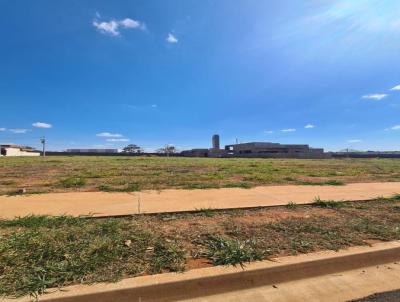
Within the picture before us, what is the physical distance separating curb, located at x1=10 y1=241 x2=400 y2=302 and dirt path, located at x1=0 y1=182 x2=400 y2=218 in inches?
103

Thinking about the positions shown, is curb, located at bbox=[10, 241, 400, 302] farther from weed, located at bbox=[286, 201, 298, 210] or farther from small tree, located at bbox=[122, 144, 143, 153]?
small tree, located at bbox=[122, 144, 143, 153]

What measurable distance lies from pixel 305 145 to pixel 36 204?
99.9 metres

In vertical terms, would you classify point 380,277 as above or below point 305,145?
below

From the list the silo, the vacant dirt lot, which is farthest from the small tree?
the vacant dirt lot

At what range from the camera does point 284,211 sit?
19.2 ft

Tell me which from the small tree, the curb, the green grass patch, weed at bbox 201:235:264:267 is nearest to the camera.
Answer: the curb

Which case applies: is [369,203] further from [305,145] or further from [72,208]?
[305,145]

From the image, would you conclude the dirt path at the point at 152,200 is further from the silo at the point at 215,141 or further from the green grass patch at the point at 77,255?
the silo at the point at 215,141

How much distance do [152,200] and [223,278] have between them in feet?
12.8

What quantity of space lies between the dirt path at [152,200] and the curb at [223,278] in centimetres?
262

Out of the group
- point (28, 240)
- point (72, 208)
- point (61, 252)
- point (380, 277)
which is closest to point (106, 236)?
point (61, 252)

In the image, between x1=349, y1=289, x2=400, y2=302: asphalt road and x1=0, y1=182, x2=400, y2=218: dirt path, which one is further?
x1=0, y1=182, x2=400, y2=218: dirt path

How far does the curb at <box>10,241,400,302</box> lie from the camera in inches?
104

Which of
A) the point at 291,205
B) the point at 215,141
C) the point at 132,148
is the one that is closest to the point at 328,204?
the point at 291,205
